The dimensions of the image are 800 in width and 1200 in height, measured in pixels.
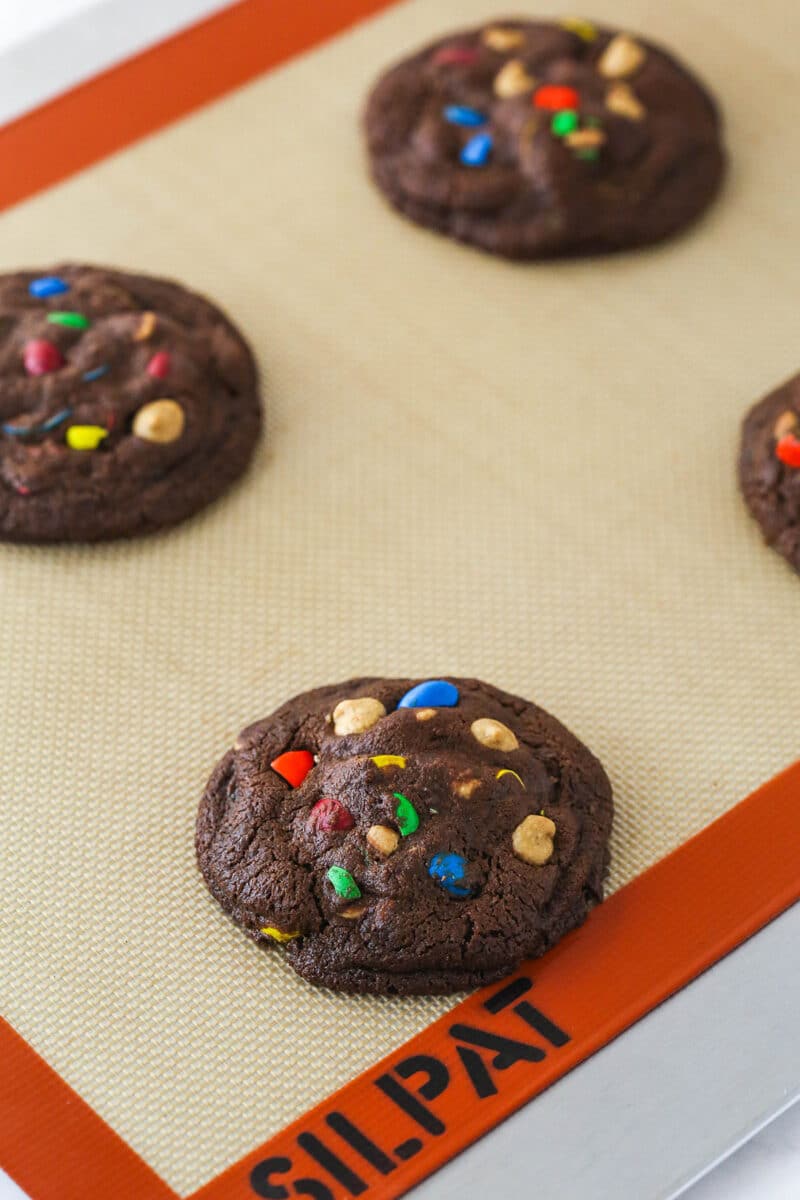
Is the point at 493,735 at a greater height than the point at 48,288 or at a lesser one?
greater

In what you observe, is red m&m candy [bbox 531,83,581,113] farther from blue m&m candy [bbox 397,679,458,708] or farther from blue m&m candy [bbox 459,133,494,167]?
blue m&m candy [bbox 397,679,458,708]

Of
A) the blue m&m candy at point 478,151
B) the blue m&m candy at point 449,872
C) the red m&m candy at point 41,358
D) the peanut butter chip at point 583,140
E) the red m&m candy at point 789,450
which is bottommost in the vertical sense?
the red m&m candy at point 41,358

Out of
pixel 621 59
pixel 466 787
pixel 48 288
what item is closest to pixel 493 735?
pixel 466 787

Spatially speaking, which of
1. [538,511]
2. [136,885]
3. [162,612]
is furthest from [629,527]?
[136,885]

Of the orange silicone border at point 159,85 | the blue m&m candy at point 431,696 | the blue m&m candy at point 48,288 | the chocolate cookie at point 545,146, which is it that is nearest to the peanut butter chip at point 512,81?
the chocolate cookie at point 545,146

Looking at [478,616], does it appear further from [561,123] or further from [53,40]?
[53,40]

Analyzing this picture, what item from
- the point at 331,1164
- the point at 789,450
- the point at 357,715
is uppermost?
the point at 789,450

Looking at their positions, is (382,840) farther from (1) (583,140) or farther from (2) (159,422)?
(1) (583,140)

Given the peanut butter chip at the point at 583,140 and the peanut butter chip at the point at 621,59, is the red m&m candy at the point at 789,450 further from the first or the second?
the peanut butter chip at the point at 621,59
